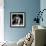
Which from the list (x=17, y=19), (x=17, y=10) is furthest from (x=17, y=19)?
(x=17, y=10)

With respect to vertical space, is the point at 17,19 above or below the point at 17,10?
below

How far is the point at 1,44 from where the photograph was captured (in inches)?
155

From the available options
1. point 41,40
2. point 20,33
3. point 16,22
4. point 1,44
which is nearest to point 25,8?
point 16,22

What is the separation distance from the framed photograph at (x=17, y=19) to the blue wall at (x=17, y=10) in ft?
0.40

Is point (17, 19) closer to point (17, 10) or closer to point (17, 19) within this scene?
point (17, 19)

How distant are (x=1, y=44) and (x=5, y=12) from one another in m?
1.94

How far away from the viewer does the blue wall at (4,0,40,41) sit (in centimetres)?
558

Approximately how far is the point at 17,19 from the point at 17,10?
37 cm

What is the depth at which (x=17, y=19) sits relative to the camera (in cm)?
561

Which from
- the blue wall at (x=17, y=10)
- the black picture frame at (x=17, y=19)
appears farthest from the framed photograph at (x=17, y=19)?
the blue wall at (x=17, y=10)

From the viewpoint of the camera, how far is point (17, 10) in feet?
18.4

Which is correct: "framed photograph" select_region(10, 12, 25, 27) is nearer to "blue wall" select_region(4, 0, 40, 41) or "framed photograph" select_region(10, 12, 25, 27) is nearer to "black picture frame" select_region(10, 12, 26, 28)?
"black picture frame" select_region(10, 12, 26, 28)

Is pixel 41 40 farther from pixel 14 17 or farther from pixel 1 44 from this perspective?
pixel 14 17

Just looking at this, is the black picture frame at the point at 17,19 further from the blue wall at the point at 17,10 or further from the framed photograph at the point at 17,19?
the blue wall at the point at 17,10
